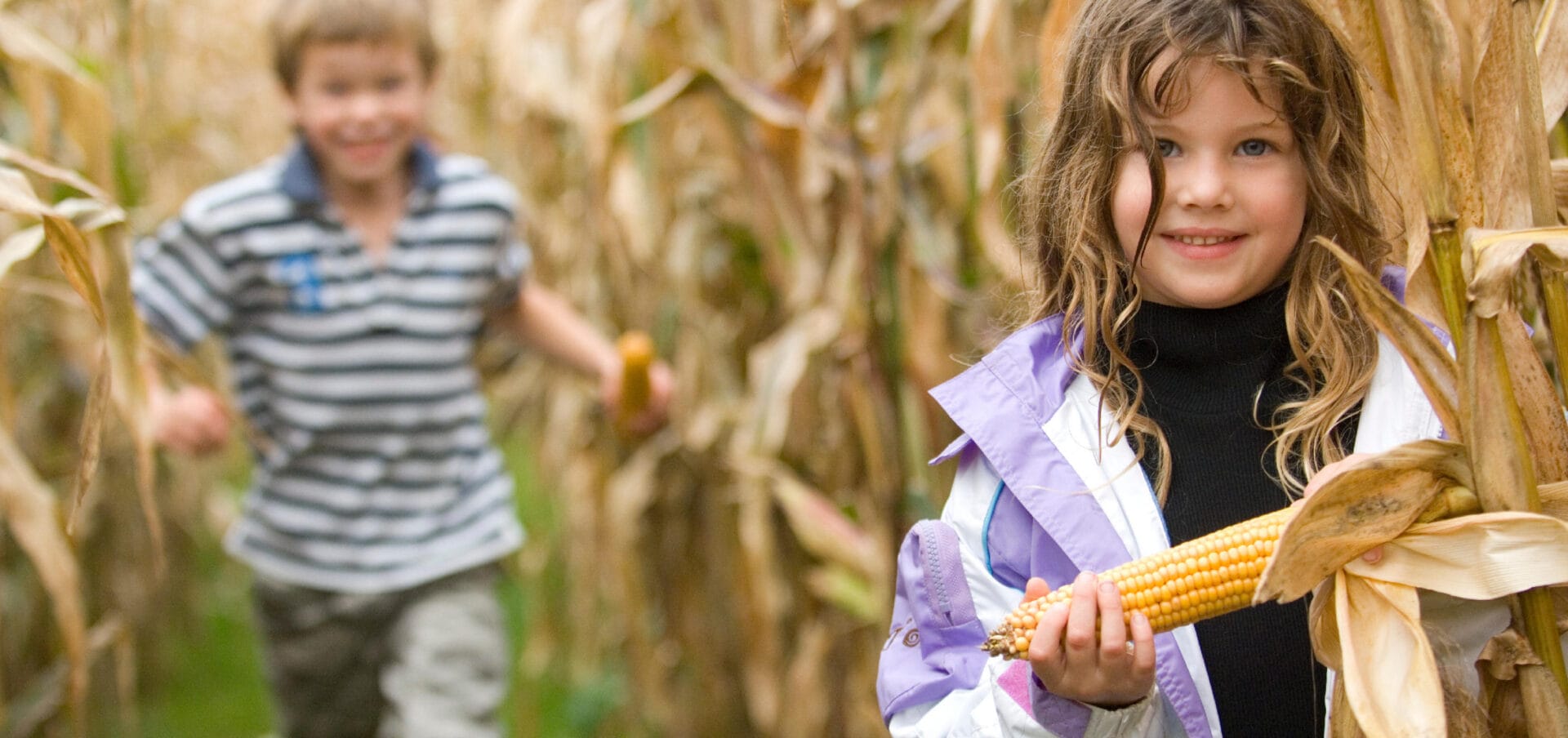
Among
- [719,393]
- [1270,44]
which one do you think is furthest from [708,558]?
[1270,44]

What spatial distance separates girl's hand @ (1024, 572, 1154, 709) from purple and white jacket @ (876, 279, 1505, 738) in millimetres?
41

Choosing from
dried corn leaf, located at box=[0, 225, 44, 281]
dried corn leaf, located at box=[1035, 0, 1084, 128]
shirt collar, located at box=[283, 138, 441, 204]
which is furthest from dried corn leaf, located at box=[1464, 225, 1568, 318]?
shirt collar, located at box=[283, 138, 441, 204]

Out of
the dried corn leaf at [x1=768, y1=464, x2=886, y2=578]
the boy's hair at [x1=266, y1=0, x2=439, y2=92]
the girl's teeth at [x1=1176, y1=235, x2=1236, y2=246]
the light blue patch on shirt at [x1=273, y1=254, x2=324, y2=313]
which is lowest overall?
the dried corn leaf at [x1=768, y1=464, x2=886, y2=578]

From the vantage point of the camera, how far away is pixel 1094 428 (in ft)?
3.79

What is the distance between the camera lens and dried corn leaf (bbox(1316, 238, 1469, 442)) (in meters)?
0.95

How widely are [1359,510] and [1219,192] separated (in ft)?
0.87

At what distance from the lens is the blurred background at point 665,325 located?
5.92 feet

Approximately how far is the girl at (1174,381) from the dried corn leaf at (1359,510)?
0.41 ft

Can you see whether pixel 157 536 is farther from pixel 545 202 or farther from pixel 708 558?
pixel 545 202

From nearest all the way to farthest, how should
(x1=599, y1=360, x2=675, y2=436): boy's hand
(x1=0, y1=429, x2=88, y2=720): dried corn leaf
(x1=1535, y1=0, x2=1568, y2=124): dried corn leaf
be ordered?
(x1=1535, y1=0, x2=1568, y2=124): dried corn leaf → (x1=0, y1=429, x2=88, y2=720): dried corn leaf → (x1=599, y1=360, x2=675, y2=436): boy's hand

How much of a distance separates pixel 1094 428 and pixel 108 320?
112 cm

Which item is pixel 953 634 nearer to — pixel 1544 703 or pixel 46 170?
pixel 1544 703

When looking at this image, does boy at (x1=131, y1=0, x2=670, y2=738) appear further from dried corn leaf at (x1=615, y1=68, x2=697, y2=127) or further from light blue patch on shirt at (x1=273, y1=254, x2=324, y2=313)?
dried corn leaf at (x1=615, y1=68, x2=697, y2=127)

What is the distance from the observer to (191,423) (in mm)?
2127
